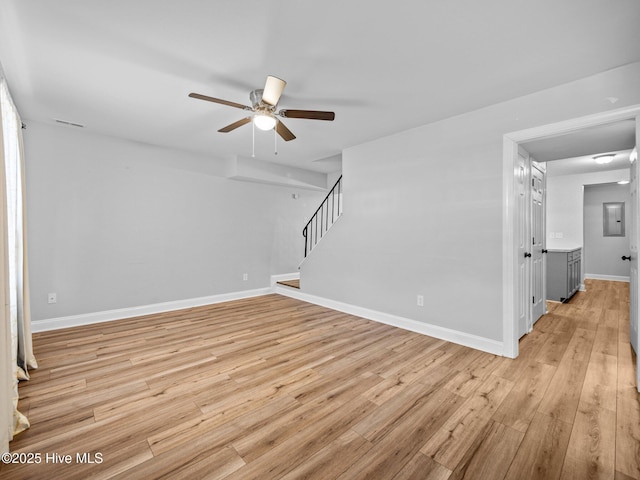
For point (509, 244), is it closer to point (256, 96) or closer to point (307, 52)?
point (307, 52)

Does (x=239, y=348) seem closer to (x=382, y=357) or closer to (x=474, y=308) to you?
(x=382, y=357)

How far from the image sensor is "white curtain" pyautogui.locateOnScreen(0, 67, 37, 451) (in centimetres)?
171

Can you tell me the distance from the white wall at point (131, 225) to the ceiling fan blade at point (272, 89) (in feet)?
10.2

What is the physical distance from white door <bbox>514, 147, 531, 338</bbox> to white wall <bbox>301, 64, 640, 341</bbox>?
13.4 inches

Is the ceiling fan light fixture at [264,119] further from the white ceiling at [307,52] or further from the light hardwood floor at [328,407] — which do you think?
the light hardwood floor at [328,407]

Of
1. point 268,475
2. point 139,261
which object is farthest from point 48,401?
point 139,261

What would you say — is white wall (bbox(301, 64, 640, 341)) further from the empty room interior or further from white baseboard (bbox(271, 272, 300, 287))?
white baseboard (bbox(271, 272, 300, 287))

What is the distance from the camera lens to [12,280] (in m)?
2.34

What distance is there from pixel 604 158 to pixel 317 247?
18.1 feet

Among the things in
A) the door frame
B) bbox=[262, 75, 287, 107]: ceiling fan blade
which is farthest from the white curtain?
the door frame

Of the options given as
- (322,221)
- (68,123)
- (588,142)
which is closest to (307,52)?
(588,142)

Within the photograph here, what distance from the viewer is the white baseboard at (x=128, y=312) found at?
3766 millimetres

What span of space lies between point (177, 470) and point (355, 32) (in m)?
2.91

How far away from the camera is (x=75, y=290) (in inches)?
156
